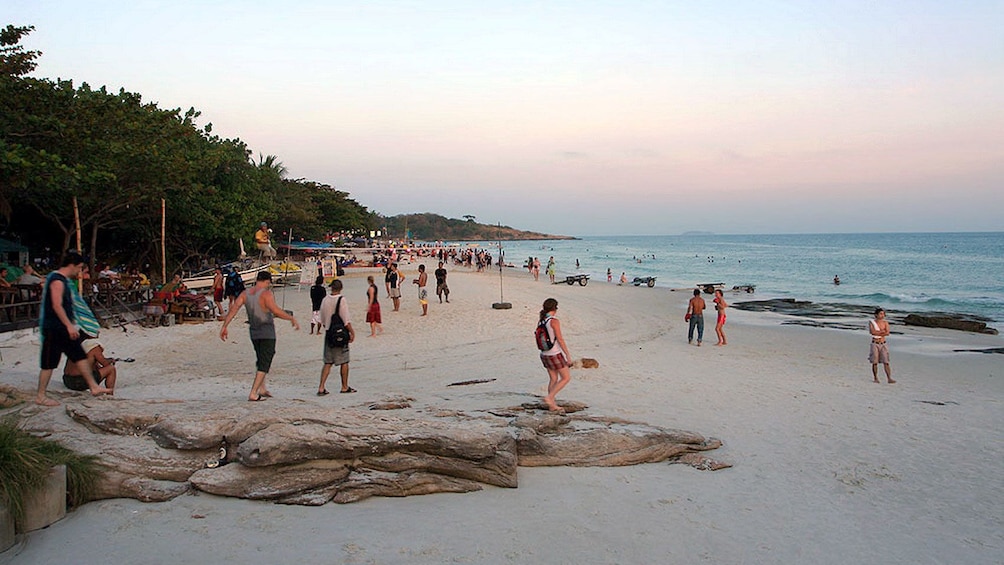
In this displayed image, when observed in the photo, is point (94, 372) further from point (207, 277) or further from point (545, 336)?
point (207, 277)

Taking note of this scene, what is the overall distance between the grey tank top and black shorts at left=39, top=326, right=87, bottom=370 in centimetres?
166

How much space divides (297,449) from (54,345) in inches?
124

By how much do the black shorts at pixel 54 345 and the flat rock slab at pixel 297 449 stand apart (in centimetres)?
47

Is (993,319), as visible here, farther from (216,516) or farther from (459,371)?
(216,516)

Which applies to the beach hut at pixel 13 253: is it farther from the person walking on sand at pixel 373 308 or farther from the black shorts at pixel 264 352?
the black shorts at pixel 264 352

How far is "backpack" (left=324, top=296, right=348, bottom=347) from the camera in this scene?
824 cm

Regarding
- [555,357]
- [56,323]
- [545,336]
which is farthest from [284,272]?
[555,357]

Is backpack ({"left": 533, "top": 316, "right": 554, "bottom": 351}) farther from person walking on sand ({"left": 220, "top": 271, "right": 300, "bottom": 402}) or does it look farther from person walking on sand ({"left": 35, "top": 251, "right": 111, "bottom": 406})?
person walking on sand ({"left": 35, "top": 251, "right": 111, "bottom": 406})

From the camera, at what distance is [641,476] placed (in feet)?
20.5

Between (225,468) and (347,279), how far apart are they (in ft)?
103

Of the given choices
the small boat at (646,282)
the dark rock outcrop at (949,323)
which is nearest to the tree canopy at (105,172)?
the small boat at (646,282)

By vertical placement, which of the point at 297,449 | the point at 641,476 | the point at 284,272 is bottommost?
the point at 641,476

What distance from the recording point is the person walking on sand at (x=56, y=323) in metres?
6.30

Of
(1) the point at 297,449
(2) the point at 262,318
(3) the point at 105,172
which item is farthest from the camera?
(3) the point at 105,172
